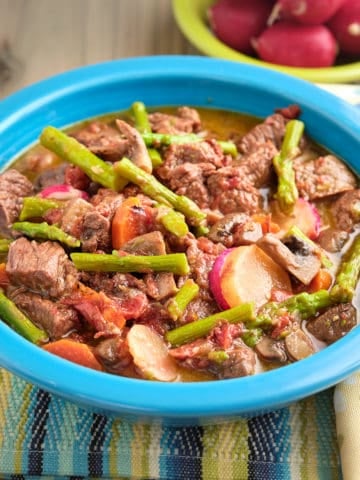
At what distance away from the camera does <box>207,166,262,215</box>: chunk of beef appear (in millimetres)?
3238

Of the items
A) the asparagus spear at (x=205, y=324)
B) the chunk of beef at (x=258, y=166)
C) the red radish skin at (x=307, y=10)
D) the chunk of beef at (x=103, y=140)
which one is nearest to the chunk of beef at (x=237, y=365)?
the asparagus spear at (x=205, y=324)

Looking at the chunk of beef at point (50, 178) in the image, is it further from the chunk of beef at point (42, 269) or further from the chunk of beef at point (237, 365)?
the chunk of beef at point (237, 365)

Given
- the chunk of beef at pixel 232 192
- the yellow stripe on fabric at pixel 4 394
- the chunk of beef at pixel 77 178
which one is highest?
the chunk of beef at pixel 77 178

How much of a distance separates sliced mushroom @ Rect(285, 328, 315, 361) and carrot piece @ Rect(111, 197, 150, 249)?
0.71 metres

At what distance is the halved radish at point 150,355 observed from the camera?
8.80 ft

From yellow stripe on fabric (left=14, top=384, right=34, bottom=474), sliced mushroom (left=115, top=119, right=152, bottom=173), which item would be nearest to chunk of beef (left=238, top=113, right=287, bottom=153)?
sliced mushroom (left=115, top=119, right=152, bottom=173)

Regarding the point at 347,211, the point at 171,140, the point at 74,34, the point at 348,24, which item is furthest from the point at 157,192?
the point at 74,34

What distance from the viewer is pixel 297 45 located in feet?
14.5

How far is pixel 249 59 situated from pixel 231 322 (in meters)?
2.06

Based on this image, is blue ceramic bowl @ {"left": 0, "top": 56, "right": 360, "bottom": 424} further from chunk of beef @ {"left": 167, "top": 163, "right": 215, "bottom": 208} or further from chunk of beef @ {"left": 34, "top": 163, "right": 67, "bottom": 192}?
chunk of beef @ {"left": 167, "top": 163, "right": 215, "bottom": 208}

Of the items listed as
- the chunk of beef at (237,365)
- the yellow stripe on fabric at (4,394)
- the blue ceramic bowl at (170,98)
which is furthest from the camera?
the blue ceramic bowl at (170,98)

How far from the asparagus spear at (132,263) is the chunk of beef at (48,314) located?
185 millimetres

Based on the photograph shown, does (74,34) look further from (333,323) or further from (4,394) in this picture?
(333,323)

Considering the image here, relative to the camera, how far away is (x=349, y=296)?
2.90m
